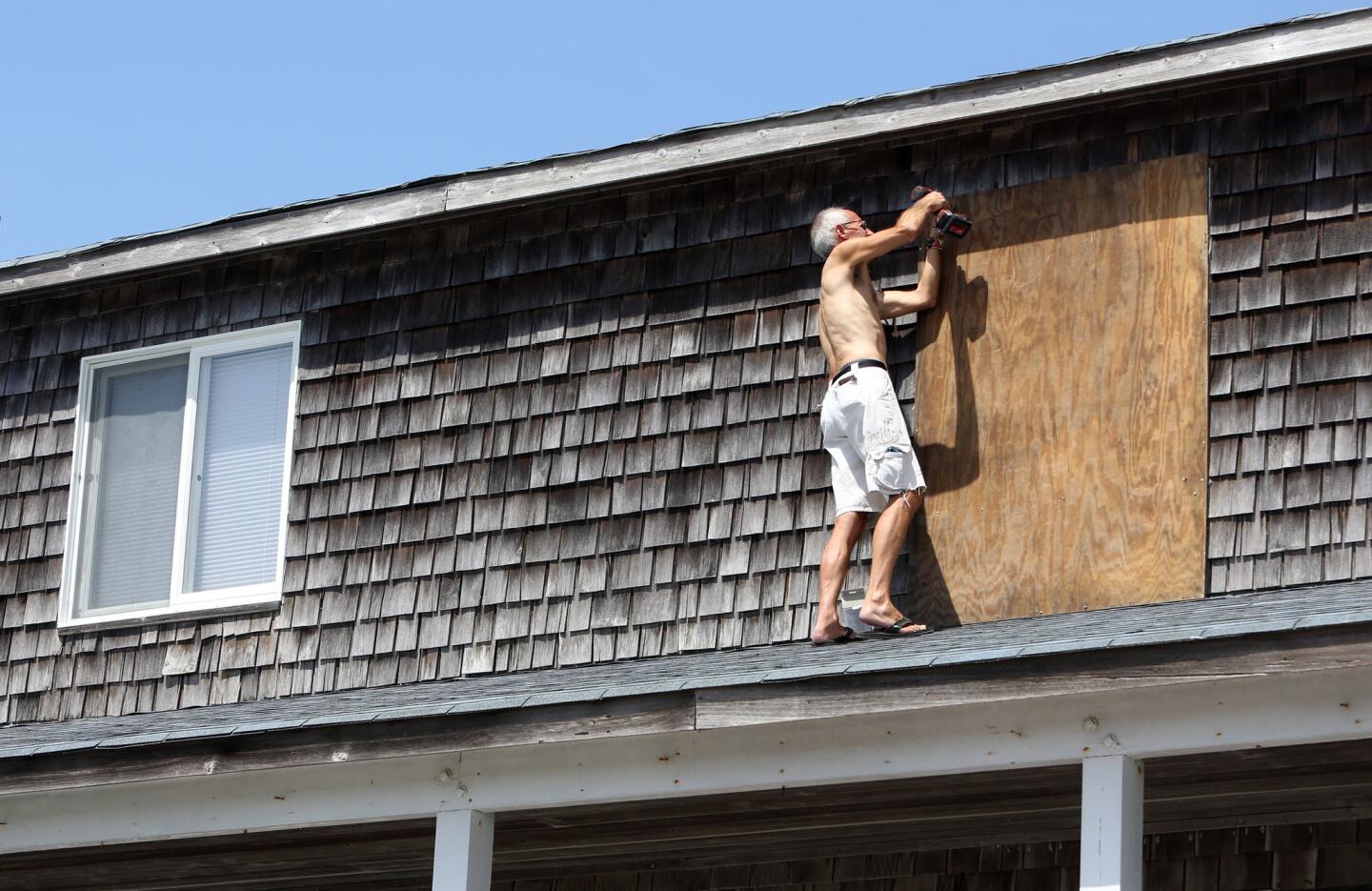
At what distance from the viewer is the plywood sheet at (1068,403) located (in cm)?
786

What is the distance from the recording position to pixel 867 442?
26.3 feet

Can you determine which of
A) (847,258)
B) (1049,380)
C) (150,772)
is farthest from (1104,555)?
(150,772)

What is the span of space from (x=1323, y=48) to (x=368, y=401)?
14.8 ft

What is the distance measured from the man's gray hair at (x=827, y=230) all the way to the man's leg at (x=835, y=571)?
1.12 m

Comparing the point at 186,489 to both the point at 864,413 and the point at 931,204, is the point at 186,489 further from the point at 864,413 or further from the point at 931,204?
the point at 931,204

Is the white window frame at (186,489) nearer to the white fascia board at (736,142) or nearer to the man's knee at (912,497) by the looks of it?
the white fascia board at (736,142)

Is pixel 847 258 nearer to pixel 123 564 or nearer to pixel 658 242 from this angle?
pixel 658 242

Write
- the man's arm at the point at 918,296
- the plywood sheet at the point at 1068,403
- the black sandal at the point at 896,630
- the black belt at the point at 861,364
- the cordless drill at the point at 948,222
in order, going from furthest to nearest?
the man's arm at the point at 918,296
the cordless drill at the point at 948,222
the black belt at the point at 861,364
the plywood sheet at the point at 1068,403
the black sandal at the point at 896,630

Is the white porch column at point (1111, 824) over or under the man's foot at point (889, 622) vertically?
under

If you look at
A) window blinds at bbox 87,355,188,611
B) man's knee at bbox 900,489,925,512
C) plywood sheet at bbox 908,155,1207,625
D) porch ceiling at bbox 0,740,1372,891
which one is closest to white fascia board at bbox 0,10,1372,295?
plywood sheet at bbox 908,155,1207,625

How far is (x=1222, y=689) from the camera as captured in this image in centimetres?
622

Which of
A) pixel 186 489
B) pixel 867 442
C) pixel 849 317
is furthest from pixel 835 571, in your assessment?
pixel 186 489

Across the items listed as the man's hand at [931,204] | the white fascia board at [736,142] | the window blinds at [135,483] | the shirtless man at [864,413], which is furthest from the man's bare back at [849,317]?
the window blinds at [135,483]

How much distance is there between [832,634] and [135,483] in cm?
409
